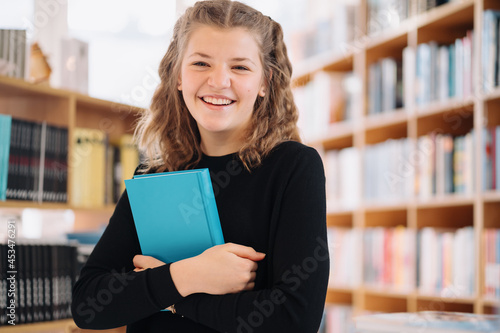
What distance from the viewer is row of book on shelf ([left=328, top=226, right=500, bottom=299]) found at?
7.88ft

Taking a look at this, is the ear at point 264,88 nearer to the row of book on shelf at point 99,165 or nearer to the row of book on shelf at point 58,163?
the row of book on shelf at point 58,163

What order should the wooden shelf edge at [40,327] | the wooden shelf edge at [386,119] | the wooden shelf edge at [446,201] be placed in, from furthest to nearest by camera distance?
the wooden shelf edge at [386,119] → the wooden shelf edge at [446,201] → the wooden shelf edge at [40,327]

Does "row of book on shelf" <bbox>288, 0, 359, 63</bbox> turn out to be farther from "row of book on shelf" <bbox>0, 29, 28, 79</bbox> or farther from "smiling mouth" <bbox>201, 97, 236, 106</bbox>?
"smiling mouth" <bbox>201, 97, 236, 106</bbox>

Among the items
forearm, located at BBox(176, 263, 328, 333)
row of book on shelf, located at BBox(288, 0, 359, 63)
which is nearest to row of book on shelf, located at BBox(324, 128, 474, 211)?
row of book on shelf, located at BBox(288, 0, 359, 63)

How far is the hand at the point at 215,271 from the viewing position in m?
0.93

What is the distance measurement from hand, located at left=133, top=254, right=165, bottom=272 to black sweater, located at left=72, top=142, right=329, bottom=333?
3 cm

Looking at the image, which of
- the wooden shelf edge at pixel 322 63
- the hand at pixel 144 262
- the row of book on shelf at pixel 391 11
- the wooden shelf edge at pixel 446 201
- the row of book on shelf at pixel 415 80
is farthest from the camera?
the wooden shelf edge at pixel 322 63

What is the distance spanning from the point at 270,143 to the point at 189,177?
0.64 feet

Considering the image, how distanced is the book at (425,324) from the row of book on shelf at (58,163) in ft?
5.20

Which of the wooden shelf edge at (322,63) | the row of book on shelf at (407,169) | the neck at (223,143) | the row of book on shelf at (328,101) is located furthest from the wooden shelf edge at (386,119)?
the neck at (223,143)

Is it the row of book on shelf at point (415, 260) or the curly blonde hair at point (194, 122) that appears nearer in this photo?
the curly blonde hair at point (194, 122)

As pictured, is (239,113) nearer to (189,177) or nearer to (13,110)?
(189,177)

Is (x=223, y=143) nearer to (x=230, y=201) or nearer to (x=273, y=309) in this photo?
(x=230, y=201)

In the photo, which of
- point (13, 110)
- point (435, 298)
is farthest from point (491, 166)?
point (13, 110)
